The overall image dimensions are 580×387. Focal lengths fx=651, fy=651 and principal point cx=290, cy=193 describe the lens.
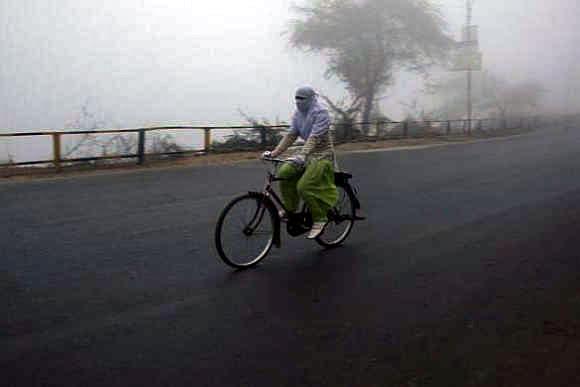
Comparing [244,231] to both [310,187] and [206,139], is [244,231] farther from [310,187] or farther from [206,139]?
[206,139]

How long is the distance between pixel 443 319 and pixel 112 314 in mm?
2147

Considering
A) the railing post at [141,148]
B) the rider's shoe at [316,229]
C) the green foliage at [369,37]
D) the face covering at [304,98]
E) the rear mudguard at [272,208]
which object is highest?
the green foliage at [369,37]

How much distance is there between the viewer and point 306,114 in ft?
19.2

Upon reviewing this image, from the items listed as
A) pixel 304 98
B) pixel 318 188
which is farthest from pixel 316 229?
pixel 304 98

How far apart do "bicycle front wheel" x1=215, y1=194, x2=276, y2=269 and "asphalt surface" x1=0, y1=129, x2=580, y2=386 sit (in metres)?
0.14

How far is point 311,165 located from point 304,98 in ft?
1.98

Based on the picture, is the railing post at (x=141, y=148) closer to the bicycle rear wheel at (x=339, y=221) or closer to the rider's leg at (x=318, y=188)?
the bicycle rear wheel at (x=339, y=221)

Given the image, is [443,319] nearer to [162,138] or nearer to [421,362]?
[421,362]

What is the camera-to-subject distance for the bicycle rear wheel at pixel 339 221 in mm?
6363

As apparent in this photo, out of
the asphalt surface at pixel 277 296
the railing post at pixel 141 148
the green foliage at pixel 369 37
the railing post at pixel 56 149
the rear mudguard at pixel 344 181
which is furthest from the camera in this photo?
the green foliage at pixel 369 37

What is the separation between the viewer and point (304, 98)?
5730 mm

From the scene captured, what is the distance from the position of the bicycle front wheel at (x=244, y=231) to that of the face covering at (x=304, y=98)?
934mm

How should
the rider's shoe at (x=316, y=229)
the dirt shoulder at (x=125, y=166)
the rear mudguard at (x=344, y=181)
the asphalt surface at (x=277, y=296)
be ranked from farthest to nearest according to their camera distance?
the dirt shoulder at (x=125, y=166)
the rear mudguard at (x=344, y=181)
the rider's shoe at (x=316, y=229)
the asphalt surface at (x=277, y=296)

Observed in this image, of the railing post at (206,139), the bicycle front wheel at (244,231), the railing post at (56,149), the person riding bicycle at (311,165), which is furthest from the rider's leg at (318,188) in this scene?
the railing post at (206,139)
